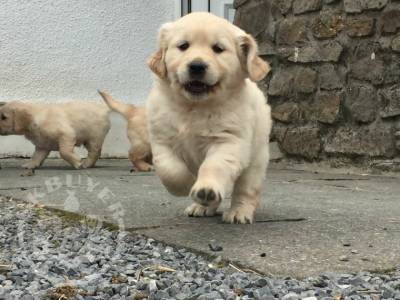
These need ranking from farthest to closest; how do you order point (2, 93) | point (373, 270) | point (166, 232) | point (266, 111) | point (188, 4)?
point (188, 4) < point (2, 93) < point (266, 111) < point (166, 232) < point (373, 270)

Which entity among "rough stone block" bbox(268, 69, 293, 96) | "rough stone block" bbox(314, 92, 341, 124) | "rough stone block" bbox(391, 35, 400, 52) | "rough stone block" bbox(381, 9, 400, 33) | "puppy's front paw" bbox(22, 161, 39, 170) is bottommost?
"puppy's front paw" bbox(22, 161, 39, 170)

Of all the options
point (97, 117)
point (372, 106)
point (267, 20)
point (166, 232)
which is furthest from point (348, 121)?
point (166, 232)

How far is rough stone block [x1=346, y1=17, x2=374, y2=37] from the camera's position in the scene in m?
→ 5.07

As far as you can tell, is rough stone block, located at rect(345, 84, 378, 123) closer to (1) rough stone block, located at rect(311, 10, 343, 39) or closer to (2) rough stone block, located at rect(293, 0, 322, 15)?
(1) rough stone block, located at rect(311, 10, 343, 39)

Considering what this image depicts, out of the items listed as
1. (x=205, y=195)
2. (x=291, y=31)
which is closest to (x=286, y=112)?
(x=291, y=31)

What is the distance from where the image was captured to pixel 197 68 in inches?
99.6

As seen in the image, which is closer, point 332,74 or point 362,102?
point 362,102

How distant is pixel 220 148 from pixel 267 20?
3.61 meters

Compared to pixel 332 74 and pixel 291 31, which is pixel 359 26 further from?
pixel 291 31

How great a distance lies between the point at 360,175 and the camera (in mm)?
5078

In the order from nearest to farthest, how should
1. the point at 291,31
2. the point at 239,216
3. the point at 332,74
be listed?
the point at 239,216 → the point at 332,74 → the point at 291,31

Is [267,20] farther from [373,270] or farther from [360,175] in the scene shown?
[373,270]

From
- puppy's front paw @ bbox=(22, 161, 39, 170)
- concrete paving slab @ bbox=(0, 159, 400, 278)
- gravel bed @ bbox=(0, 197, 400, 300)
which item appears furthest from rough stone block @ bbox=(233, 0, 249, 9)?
gravel bed @ bbox=(0, 197, 400, 300)

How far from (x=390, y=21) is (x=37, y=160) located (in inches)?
126
